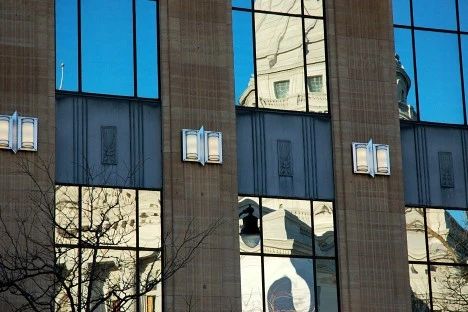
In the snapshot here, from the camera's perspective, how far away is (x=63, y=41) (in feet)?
98.8

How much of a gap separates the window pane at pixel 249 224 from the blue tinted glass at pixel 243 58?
2776mm

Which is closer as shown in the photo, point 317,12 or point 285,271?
point 285,271

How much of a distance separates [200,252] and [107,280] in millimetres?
2512

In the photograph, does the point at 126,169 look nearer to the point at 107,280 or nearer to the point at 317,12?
the point at 107,280

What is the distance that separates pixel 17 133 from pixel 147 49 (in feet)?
14.9

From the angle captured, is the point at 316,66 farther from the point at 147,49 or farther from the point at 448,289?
the point at 448,289

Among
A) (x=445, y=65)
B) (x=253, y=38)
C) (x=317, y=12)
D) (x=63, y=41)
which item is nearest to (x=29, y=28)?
(x=63, y=41)

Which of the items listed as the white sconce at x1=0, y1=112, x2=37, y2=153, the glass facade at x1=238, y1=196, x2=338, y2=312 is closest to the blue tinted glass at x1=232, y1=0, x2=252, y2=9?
the glass facade at x1=238, y1=196, x2=338, y2=312

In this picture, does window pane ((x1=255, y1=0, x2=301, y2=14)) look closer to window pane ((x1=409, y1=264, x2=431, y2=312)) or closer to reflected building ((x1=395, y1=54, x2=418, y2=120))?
reflected building ((x1=395, y1=54, x2=418, y2=120))

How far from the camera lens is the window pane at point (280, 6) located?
32625 millimetres

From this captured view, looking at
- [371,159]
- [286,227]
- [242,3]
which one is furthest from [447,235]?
[242,3]

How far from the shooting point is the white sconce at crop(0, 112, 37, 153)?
92.9 feet

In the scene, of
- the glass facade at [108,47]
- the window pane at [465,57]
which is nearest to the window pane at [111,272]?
the glass facade at [108,47]

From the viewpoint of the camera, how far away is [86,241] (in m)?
27.2
